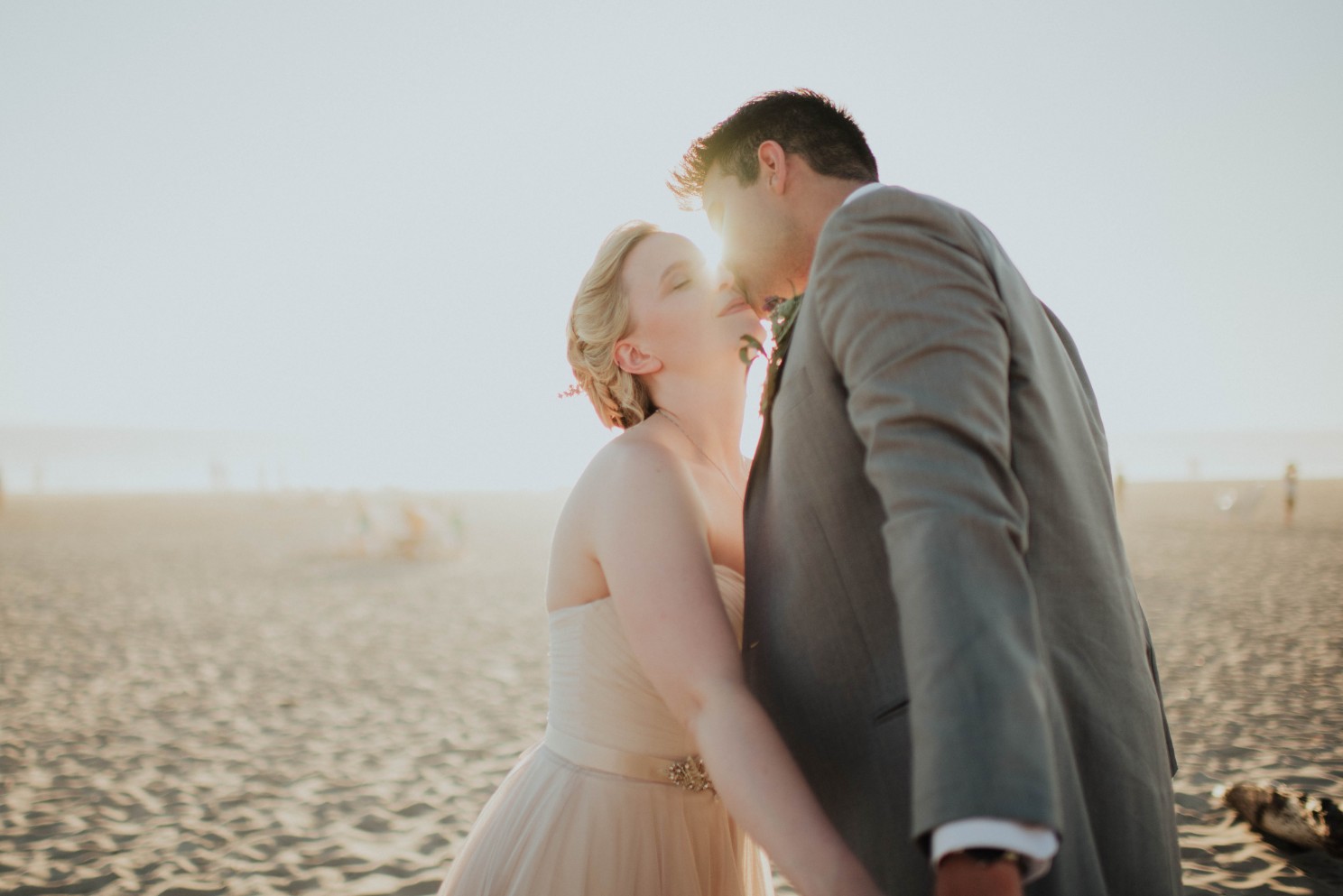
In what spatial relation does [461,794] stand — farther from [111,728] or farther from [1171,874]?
[1171,874]

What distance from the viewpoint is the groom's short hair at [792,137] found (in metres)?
2.09

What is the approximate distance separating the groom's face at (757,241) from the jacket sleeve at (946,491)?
774 mm

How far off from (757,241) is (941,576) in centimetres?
134

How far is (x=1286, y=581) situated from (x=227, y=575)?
21.7 m

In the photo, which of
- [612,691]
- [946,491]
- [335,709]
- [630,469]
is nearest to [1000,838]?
[946,491]

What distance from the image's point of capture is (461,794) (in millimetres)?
6004

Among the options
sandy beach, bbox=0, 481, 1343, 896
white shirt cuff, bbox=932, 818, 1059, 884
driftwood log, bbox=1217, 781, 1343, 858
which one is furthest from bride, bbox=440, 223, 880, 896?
driftwood log, bbox=1217, 781, 1343, 858

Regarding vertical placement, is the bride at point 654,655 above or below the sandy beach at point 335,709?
above

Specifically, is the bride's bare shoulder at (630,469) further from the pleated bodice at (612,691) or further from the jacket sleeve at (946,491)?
the jacket sleeve at (946,491)

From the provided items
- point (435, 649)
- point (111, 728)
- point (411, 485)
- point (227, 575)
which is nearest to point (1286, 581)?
point (435, 649)

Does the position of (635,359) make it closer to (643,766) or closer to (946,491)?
(643,766)

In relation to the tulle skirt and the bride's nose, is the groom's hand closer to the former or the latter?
the tulle skirt

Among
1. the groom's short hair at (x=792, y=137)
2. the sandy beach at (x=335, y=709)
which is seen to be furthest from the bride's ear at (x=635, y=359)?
the sandy beach at (x=335, y=709)

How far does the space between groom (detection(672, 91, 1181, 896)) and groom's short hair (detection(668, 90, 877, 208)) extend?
2.34 feet
